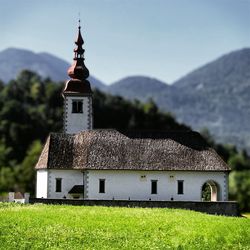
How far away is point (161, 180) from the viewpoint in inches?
2151

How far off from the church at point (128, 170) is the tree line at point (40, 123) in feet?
143

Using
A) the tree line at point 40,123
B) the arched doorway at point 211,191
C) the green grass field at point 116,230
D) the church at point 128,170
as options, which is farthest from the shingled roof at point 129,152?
the tree line at point 40,123

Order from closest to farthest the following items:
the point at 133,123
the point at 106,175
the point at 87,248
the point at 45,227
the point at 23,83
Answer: the point at 87,248 → the point at 45,227 → the point at 106,175 → the point at 133,123 → the point at 23,83

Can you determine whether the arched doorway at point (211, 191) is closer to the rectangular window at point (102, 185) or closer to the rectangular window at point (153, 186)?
the rectangular window at point (153, 186)

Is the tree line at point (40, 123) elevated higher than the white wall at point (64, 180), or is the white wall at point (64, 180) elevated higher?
the tree line at point (40, 123)

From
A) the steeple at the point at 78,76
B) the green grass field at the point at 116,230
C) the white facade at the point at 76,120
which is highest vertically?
the steeple at the point at 78,76

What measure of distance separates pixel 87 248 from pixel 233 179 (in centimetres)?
8230

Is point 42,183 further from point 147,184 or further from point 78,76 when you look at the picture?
point 78,76

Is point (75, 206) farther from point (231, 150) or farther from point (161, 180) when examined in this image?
point (231, 150)

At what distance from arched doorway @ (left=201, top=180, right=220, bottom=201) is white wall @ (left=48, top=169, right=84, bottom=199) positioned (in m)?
10.4

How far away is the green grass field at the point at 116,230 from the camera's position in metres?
32.5

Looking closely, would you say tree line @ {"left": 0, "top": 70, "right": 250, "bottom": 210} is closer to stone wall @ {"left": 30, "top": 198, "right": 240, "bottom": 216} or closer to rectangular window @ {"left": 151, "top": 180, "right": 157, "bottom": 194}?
rectangular window @ {"left": 151, "top": 180, "right": 157, "bottom": 194}

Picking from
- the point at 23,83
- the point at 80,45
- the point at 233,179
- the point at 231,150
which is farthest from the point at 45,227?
the point at 23,83

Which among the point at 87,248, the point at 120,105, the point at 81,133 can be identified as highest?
the point at 120,105
